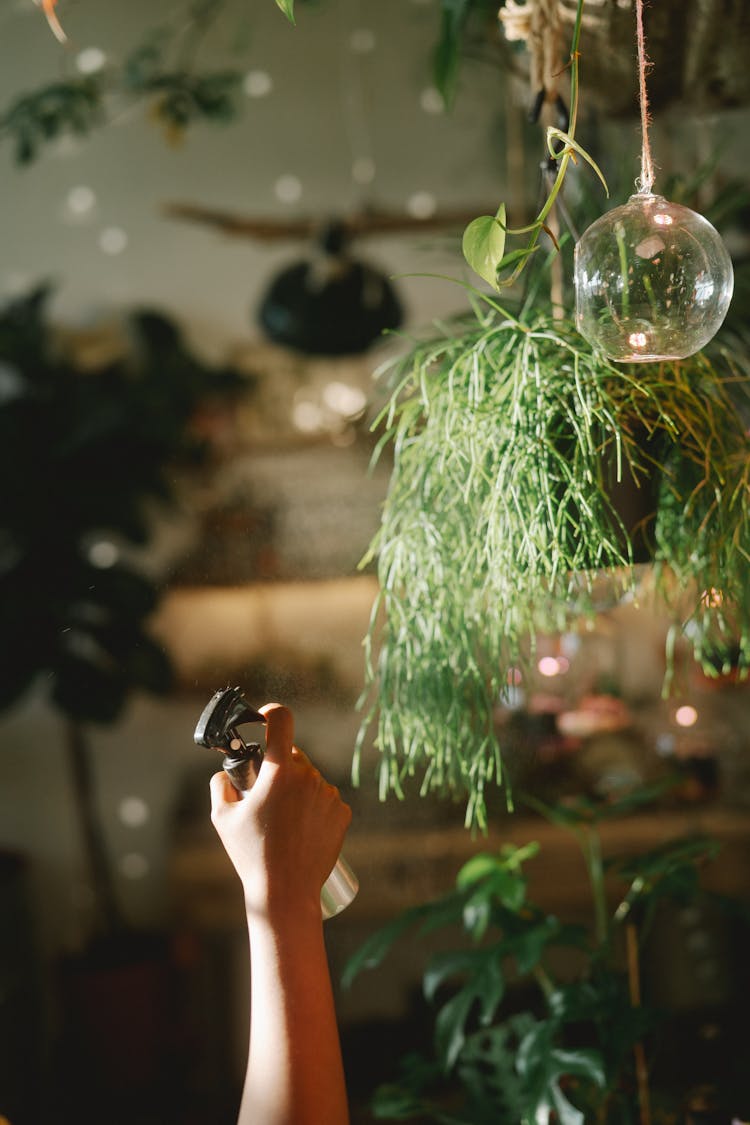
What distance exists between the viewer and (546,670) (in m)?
2.41

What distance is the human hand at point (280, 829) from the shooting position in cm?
101

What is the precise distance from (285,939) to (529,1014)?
2.46ft

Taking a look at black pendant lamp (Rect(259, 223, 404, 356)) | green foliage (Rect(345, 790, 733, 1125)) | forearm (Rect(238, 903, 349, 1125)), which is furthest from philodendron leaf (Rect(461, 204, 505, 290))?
black pendant lamp (Rect(259, 223, 404, 356))

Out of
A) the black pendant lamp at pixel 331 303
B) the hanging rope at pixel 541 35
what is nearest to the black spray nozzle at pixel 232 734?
the hanging rope at pixel 541 35

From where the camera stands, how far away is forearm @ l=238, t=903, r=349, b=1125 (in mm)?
976

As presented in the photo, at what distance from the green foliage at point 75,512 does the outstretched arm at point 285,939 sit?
1413 mm

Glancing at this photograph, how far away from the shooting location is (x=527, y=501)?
1.08 meters

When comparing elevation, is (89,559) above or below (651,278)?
below

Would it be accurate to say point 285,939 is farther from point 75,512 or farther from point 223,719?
point 75,512

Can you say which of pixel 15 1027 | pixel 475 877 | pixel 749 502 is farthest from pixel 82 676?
pixel 749 502

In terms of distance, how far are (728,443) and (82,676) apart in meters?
1.64

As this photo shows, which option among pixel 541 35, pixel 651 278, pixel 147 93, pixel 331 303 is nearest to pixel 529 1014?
pixel 651 278

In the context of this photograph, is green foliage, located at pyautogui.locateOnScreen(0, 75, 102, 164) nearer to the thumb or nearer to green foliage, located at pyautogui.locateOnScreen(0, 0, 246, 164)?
green foliage, located at pyautogui.locateOnScreen(0, 0, 246, 164)

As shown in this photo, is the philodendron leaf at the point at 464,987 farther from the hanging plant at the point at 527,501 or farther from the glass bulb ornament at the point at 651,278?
the glass bulb ornament at the point at 651,278
